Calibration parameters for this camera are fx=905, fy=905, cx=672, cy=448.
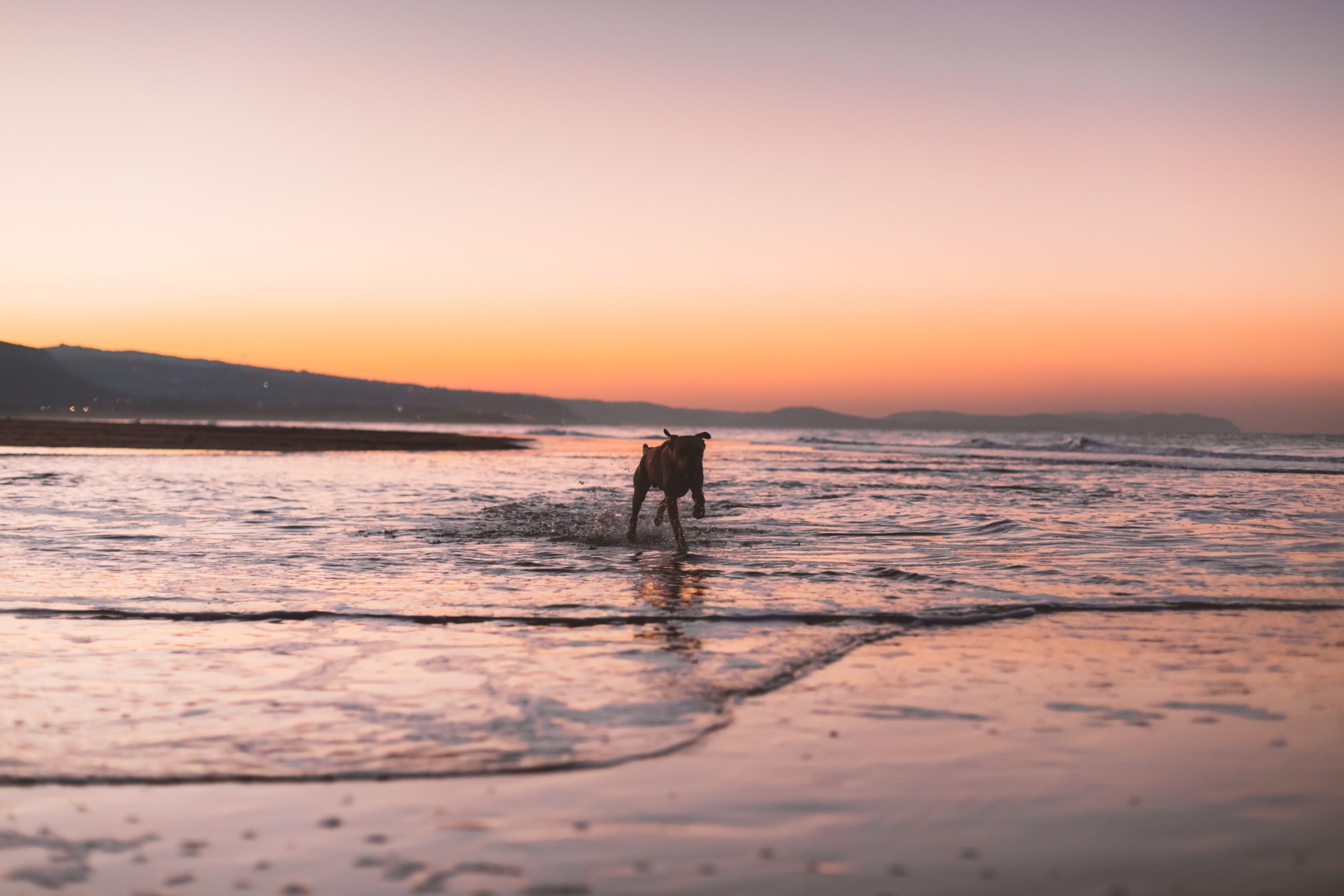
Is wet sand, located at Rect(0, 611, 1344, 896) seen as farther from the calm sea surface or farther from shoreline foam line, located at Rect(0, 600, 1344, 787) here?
the calm sea surface

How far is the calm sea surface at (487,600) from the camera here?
14.3 feet

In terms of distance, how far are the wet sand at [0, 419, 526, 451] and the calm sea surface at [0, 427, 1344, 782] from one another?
29.2 m

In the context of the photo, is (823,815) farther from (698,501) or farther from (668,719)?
(698,501)

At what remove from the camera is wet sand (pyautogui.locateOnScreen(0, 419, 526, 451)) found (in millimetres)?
47344

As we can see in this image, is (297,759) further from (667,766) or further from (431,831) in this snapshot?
(667,766)

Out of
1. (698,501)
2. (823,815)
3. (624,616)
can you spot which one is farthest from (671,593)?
(823,815)

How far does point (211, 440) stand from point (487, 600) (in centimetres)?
5228

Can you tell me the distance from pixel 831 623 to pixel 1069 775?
3341 millimetres

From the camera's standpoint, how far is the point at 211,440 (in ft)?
176

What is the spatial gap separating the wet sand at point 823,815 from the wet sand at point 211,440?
1834 inches

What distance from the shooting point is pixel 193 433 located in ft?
194

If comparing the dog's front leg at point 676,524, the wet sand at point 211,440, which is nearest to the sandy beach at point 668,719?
the dog's front leg at point 676,524

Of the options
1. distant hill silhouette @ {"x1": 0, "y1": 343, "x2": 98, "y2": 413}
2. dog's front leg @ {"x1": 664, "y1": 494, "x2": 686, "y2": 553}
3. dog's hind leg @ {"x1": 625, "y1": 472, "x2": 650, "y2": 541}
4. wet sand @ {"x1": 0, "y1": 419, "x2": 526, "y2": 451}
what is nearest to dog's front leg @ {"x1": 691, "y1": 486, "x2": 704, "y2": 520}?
dog's front leg @ {"x1": 664, "y1": 494, "x2": 686, "y2": 553}

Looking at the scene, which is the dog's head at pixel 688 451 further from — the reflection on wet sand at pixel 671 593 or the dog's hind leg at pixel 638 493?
the dog's hind leg at pixel 638 493
